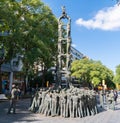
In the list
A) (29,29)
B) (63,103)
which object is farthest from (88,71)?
(63,103)

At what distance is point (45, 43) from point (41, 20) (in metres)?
3.95

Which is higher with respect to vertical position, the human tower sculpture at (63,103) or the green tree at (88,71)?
the green tree at (88,71)

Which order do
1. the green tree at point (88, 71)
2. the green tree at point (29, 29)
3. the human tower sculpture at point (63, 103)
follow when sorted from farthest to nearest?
the green tree at point (88, 71) → the green tree at point (29, 29) → the human tower sculpture at point (63, 103)

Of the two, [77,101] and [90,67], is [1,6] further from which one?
[90,67]

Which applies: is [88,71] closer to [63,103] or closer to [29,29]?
[29,29]

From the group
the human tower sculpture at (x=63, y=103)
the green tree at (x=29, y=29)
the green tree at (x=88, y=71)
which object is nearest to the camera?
the human tower sculpture at (x=63, y=103)

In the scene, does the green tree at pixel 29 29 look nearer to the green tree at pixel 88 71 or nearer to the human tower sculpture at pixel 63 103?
the human tower sculpture at pixel 63 103

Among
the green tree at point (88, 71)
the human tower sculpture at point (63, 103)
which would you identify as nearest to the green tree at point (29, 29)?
the human tower sculpture at point (63, 103)

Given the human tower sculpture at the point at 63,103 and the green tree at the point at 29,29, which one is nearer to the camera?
the human tower sculpture at the point at 63,103

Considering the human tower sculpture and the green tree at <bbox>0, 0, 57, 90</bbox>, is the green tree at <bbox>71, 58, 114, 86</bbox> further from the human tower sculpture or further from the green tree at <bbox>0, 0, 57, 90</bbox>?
the human tower sculpture

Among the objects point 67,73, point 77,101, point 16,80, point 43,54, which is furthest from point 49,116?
point 16,80

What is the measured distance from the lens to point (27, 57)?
127 feet

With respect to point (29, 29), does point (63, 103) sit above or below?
below

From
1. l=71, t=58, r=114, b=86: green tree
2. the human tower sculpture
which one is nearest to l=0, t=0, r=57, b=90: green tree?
the human tower sculpture
